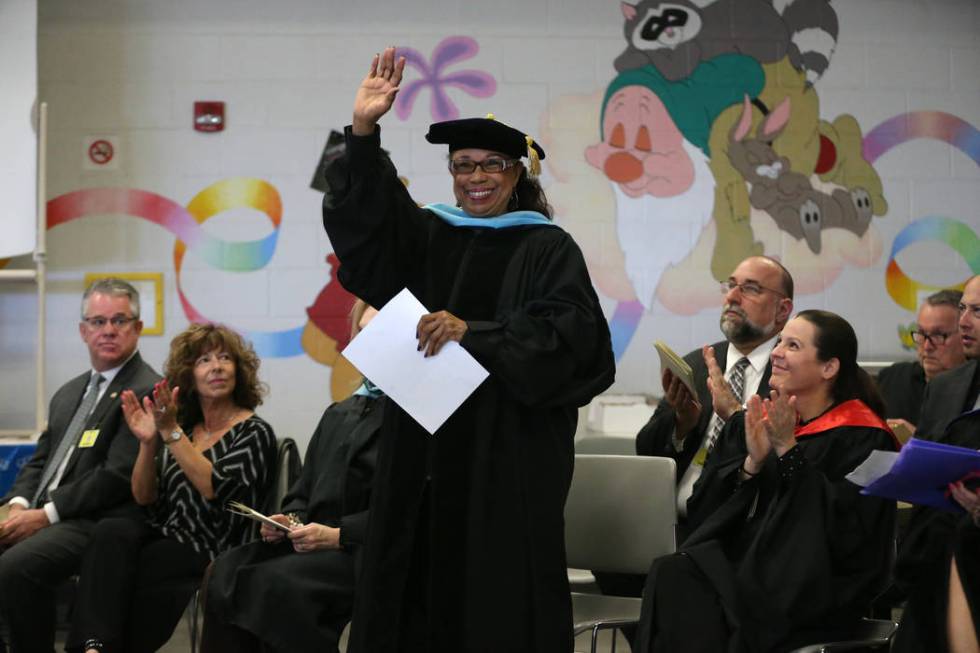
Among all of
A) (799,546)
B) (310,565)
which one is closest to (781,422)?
(799,546)

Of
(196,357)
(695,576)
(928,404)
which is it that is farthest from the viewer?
(196,357)

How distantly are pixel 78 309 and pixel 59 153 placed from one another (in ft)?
2.32

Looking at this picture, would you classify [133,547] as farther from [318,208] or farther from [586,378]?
[318,208]

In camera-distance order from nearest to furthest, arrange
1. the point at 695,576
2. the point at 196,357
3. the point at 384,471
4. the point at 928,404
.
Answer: the point at 384,471 → the point at 695,576 → the point at 928,404 → the point at 196,357

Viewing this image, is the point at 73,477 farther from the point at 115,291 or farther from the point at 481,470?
the point at 481,470

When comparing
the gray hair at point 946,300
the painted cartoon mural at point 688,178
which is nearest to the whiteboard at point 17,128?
the painted cartoon mural at point 688,178

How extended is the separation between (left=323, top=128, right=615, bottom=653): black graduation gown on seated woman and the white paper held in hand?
0.18 feet

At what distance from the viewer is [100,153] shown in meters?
5.31

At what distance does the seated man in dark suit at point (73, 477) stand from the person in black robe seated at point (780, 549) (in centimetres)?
183

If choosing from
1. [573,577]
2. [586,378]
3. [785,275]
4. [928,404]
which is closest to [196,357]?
[573,577]

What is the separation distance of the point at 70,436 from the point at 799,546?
2.49 metres

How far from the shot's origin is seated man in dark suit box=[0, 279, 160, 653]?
358 cm

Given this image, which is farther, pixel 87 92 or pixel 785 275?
pixel 87 92

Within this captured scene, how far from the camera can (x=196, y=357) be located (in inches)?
152
